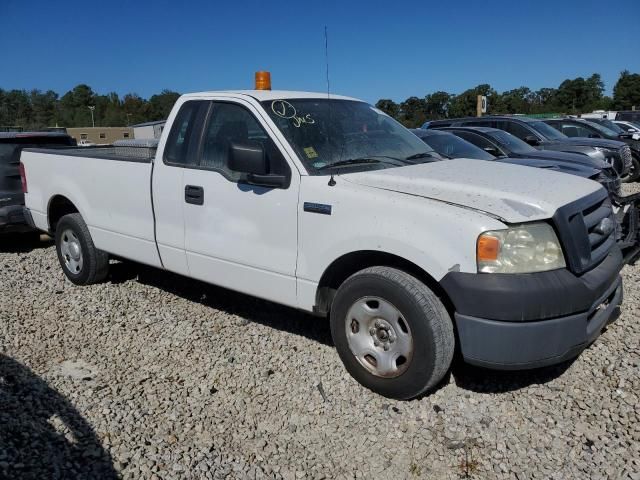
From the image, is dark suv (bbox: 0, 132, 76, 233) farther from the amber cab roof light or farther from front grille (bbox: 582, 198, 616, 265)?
front grille (bbox: 582, 198, 616, 265)

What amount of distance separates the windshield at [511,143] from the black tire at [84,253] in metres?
6.80

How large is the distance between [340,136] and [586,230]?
1.77 metres

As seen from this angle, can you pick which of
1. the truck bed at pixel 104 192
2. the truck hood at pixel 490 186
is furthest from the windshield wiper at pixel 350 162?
the truck bed at pixel 104 192

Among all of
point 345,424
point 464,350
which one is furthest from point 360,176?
point 345,424

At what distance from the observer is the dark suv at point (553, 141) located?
1128 cm

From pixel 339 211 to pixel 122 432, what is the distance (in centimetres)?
181

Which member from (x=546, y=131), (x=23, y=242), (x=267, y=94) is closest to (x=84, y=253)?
(x=267, y=94)

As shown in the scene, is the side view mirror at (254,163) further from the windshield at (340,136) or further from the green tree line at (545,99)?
the green tree line at (545,99)

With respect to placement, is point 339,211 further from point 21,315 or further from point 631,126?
point 631,126

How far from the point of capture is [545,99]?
4289 inches

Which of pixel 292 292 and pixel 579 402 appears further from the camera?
pixel 292 292

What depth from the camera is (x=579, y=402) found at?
132 inches

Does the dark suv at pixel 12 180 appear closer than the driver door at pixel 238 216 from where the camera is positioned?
No

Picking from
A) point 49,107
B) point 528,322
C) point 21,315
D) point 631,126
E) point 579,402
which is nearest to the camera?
point 528,322
